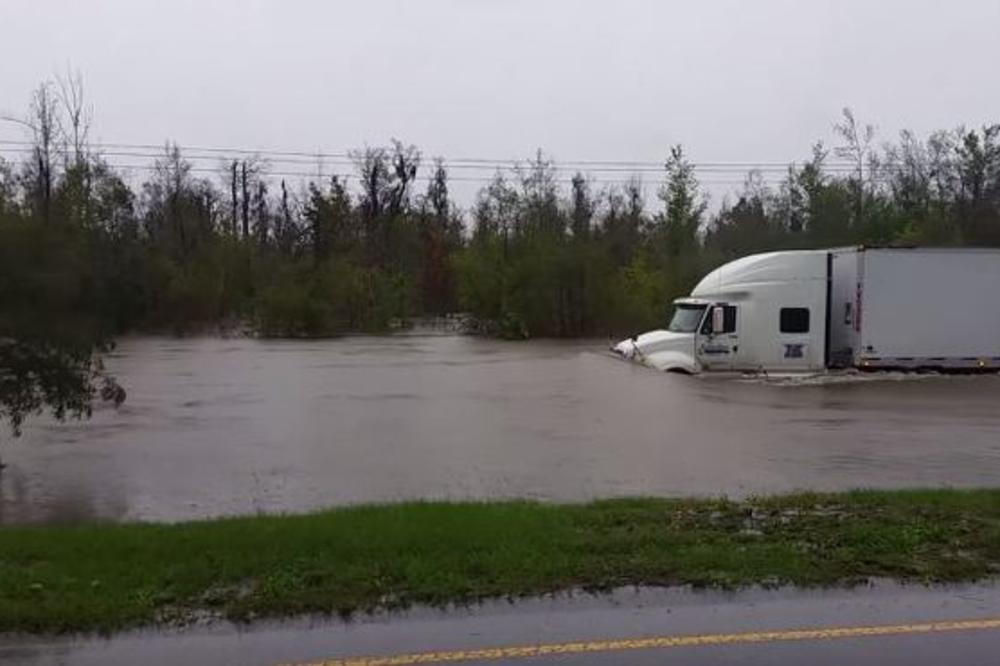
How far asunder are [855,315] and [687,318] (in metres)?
4.24

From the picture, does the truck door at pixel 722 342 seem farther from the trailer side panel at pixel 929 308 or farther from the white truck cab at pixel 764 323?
the trailer side panel at pixel 929 308

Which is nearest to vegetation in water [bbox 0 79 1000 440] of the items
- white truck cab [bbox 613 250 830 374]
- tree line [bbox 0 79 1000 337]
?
tree line [bbox 0 79 1000 337]

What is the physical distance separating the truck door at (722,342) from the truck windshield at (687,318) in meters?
0.44

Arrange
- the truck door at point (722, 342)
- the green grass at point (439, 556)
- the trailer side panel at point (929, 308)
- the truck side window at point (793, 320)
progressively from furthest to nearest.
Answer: the truck door at point (722, 342) → the truck side window at point (793, 320) → the trailer side panel at point (929, 308) → the green grass at point (439, 556)

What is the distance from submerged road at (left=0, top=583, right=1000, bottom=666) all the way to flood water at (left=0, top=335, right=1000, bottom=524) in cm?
482

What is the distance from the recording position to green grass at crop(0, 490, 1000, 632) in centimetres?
636

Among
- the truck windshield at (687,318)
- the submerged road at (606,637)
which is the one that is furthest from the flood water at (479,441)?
the submerged road at (606,637)

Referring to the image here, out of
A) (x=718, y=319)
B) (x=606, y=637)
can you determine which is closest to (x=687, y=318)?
(x=718, y=319)

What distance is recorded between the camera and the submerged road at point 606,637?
211 inches

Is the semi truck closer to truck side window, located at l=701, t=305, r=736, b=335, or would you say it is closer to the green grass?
truck side window, located at l=701, t=305, r=736, b=335

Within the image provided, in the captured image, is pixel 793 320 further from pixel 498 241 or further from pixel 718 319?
pixel 498 241

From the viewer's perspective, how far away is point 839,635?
5.77m

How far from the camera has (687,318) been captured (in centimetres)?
2875

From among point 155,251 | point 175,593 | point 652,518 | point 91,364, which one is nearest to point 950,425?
point 652,518
